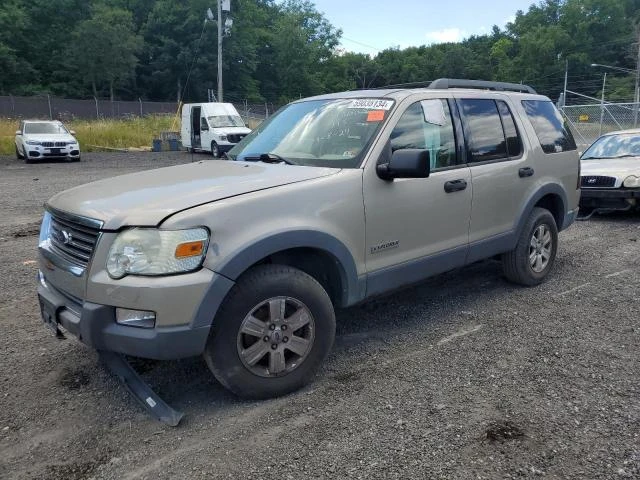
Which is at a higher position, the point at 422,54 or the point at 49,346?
the point at 422,54

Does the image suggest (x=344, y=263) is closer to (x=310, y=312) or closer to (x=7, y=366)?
(x=310, y=312)

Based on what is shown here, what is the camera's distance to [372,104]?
404cm

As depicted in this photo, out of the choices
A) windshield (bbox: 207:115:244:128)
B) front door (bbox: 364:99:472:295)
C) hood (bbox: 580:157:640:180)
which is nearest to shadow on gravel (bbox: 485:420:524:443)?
front door (bbox: 364:99:472:295)

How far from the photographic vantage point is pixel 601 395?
10.7 ft

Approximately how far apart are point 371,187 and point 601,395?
190 centimetres

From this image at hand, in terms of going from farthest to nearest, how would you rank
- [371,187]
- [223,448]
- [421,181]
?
[421,181]
[371,187]
[223,448]

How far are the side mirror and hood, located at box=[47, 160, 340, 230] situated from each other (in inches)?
15.4

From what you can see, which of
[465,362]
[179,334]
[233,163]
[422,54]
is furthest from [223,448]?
[422,54]

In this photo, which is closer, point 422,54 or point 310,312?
point 310,312

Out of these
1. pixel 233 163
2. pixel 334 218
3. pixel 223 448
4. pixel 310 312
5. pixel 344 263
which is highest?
pixel 233 163

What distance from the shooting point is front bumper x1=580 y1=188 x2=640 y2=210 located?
8508mm

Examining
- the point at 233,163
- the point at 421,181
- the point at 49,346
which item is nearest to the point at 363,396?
the point at 421,181

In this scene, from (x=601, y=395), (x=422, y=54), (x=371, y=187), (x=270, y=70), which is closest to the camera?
(x=601, y=395)

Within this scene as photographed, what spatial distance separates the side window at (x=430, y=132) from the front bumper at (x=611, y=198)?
5591 millimetres
